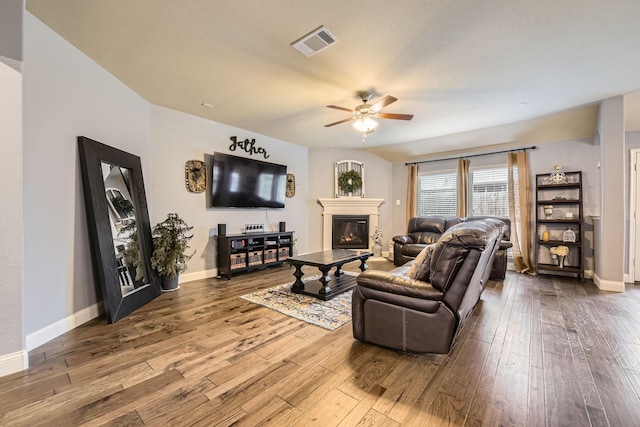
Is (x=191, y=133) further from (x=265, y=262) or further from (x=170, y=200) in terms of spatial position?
(x=265, y=262)

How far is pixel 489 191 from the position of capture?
561cm

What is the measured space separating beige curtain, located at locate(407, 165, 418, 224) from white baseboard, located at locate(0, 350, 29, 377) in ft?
20.8

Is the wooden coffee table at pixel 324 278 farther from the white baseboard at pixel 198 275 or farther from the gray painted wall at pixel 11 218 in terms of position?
the gray painted wall at pixel 11 218

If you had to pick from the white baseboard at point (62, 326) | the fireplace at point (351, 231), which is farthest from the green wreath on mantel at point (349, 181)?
the white baseboard at point (62, 326)

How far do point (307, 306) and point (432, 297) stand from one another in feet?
5.31

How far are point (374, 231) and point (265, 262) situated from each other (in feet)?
9.45

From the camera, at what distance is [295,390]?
169cm

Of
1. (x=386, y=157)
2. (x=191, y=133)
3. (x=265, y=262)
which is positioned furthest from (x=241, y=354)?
(x=386, y=157)

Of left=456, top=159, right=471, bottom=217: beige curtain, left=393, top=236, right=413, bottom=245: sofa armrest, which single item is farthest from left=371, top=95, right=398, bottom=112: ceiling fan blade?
left=456, top=159, right=471, bottom=217: beige curtain

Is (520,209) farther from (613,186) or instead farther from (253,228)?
(253,228)

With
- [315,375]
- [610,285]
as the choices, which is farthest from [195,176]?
[610,285]

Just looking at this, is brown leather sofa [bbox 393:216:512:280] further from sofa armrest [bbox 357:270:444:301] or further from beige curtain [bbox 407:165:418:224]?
sofa armrest [bbox 357:270:444:301]

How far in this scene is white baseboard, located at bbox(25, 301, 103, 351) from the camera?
219 cm

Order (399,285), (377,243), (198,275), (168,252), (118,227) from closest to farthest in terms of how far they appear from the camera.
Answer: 1. (399,285)
2. (118,227)
3. (168,252)
4. (198,275)
5. (377,243)
